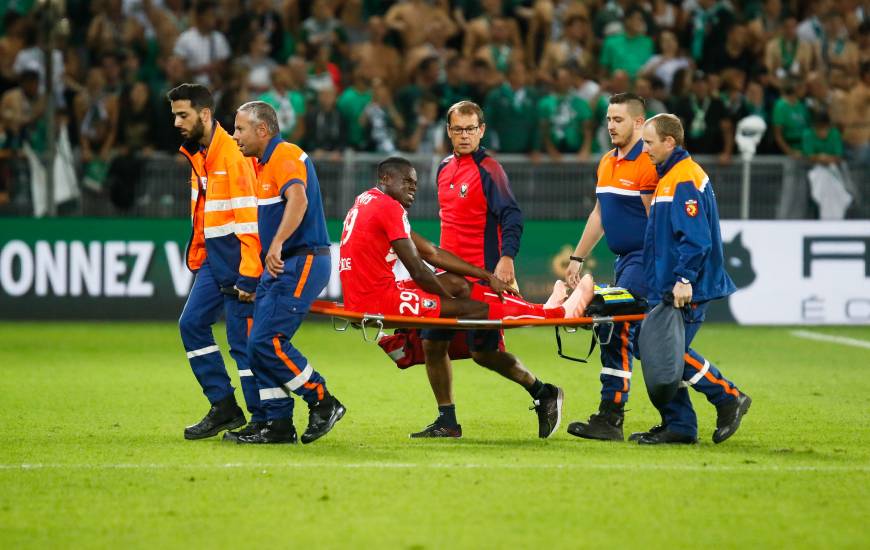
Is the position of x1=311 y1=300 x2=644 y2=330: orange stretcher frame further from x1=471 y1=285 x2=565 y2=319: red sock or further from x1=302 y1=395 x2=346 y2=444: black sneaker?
x1=302 y1=395 x2=346 y2=444: black sneaker

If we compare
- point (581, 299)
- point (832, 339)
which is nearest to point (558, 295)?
point (581, 299)

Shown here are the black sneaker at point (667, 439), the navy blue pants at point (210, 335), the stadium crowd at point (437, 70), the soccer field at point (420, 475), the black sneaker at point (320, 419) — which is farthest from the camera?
the stadium crowd at point (437, 70)

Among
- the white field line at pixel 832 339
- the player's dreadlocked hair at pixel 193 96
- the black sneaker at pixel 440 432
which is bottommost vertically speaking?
the white field line at pixel 832 339

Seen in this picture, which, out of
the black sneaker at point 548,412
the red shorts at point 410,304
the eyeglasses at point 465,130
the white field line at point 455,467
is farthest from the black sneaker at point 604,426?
the eyeglasses at point 465,130

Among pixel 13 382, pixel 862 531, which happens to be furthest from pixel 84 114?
pixel 862 531

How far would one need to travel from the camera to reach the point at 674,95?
63.7 ft

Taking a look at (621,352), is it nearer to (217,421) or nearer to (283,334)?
(283,334)

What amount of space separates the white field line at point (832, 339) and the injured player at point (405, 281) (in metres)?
7.76

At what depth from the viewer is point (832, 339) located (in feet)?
54.7

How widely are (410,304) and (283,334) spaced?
833mm

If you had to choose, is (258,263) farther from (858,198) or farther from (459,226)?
(858,198)

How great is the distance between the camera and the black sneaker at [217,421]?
30.7 ft

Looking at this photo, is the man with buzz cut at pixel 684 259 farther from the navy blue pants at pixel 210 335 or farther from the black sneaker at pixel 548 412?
the navy blue pants at pixel 210 335

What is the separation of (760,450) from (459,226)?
98.4 inches
